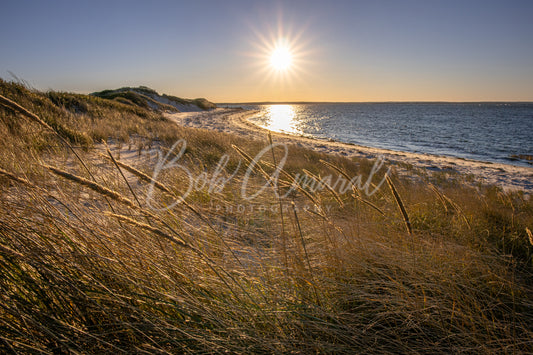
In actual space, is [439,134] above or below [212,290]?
above

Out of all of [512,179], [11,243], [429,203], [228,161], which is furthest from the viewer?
[512,179]

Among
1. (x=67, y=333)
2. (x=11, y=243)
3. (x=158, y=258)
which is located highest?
(x=11, y=243)

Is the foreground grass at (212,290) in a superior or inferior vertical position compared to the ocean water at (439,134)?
inferior

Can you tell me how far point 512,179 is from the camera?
1023cm

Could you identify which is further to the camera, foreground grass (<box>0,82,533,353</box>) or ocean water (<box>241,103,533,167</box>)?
ocean water (<box>241,103,533,167</box>)

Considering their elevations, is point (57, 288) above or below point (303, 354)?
above

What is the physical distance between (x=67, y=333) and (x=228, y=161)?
6034 millimetres

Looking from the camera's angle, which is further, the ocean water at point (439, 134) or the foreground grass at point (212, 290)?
the ocean water at point (439, 134)

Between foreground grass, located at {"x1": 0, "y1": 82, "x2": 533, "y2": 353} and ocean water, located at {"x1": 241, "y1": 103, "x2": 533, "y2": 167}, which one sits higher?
ocean water, located at {"x1": 241, "y1": 103, "x2": 533, "y2": 167}

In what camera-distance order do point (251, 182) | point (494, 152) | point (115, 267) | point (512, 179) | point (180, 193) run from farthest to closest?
point (494, 152) < point (512, 179) < point (251, 182) < point (180, 193) < point (115, 267)

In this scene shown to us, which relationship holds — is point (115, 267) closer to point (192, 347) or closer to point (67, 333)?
point (67, 333)

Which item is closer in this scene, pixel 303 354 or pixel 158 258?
pixel 303 354

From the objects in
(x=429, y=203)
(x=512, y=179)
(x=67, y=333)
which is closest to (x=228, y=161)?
(x=429, y=203)

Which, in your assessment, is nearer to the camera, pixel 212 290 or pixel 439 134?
pixel 212 290
